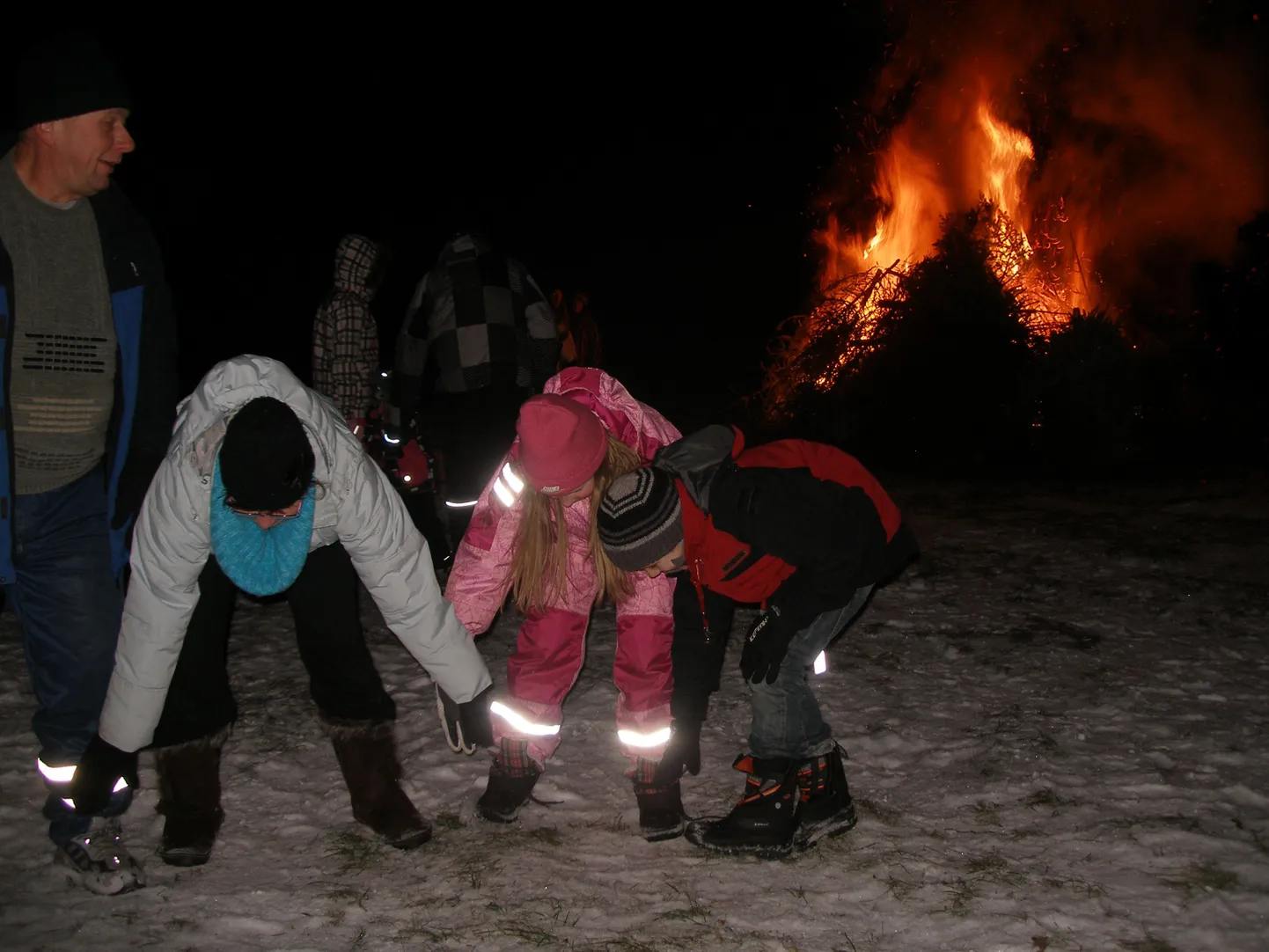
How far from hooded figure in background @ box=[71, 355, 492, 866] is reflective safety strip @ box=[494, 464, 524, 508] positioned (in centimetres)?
35

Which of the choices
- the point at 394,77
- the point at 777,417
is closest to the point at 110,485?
the point at 777,417

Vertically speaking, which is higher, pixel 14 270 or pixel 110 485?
pixel 14 270

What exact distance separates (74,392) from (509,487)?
1.29m

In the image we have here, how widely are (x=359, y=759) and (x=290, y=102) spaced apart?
20.5 meters

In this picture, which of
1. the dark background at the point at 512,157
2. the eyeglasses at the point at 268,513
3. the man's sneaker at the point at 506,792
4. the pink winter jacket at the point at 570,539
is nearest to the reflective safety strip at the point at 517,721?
the man's sneaker at the point at 506,792

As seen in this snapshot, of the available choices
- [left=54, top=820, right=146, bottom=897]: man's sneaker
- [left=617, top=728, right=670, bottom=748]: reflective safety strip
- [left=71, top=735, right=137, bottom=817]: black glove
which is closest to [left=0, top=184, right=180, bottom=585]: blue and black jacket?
[left=71, top=735, right=137, bottom=817]: black glove

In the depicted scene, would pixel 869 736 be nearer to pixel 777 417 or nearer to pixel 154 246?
pixel 154 246

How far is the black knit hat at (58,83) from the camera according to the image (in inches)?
110

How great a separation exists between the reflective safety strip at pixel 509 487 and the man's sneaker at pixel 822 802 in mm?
1276

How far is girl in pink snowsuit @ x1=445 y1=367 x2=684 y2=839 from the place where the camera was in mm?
3387

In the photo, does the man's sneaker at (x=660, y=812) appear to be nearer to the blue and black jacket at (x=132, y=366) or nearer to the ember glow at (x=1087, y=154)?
the blue and black jacket at (x=132, y=366)

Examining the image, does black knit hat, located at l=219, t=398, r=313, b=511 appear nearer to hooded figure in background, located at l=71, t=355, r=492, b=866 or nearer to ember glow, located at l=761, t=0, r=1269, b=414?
hooded figure in background, located at l=71, t=355, r=492, b=866

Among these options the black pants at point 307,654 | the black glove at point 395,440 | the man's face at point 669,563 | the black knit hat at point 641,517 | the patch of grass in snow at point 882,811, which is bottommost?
the patch of grass in snow at point 882,811

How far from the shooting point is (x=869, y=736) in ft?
13.8
